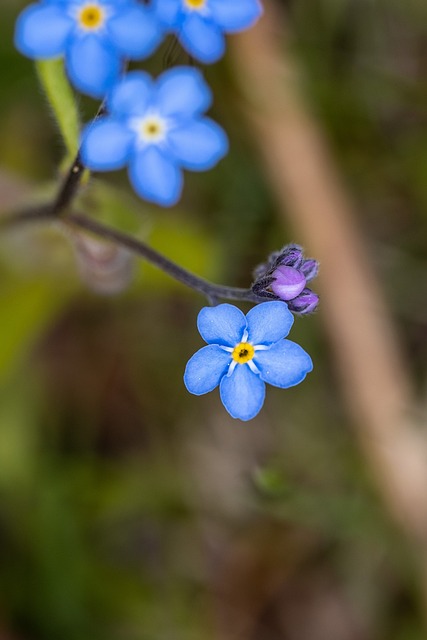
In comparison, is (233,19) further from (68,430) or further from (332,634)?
(332,634)

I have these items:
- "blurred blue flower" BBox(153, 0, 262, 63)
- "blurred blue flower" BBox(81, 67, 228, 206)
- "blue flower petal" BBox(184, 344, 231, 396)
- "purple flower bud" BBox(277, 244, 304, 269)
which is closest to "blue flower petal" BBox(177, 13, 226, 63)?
"blurred blue flower" BBox(153, 0, 262, 63)

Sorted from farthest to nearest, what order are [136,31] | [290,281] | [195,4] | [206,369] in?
[195,4] < [136,31] < [290,281] < [206,369]

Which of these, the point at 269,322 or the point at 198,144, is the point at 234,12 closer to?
the point at 198,144

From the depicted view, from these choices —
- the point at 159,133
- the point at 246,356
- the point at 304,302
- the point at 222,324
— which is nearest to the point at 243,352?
A: the point at 246,356

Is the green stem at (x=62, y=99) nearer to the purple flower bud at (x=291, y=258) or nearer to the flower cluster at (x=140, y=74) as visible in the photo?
the flower cluster at (x=140, y=74)

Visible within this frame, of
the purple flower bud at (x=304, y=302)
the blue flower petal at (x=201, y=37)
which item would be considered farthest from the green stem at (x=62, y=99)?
the purple flower bud at (x=304, y=302)
